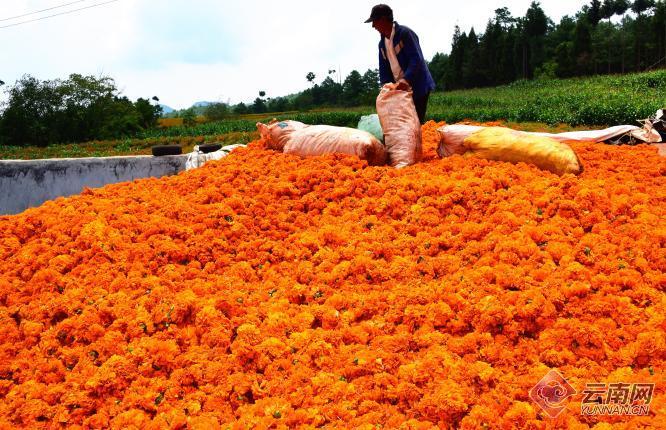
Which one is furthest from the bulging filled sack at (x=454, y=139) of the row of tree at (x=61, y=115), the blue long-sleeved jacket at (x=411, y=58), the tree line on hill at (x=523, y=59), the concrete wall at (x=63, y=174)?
the tree line on hill at (x=523, y=59)

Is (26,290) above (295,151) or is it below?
below

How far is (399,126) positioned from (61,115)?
2932 centimetres

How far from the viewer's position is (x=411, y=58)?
4.70m

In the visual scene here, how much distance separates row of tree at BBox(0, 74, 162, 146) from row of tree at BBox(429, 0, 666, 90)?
3036 cm

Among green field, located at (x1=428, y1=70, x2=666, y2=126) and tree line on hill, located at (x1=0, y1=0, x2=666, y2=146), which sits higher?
tree line on hill, located at (x1=0, y1=0, x2=666, y2=146)

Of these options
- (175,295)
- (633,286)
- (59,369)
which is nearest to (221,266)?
(175,295)

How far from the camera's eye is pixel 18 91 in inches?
1117

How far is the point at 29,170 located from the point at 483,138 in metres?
5.83

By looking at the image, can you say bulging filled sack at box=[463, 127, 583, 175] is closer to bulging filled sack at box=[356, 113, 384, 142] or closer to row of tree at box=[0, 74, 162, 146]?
bulging filled sack at box=[356, 113, 384, 142]

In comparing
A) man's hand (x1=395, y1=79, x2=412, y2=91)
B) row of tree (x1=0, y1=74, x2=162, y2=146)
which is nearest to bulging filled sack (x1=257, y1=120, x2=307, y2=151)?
man's hand (x1=395, y1=79, x2=412, y2=91)

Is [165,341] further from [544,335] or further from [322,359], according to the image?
[544,335]

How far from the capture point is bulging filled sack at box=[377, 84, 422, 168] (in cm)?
424

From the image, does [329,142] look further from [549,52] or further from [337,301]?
[549,52]

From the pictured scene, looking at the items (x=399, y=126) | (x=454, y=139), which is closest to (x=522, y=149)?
(x=454, y=139)
